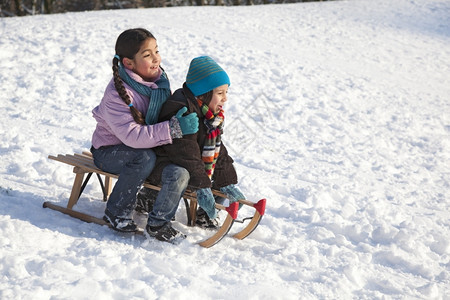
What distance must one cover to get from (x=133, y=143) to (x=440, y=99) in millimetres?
6241

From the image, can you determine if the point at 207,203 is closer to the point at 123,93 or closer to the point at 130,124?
the point at 130,124

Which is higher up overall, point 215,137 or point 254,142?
point 215,137

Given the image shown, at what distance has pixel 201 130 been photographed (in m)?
3.33

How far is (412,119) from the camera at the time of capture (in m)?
7.03

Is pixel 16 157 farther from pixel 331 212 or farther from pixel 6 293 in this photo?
pixel 331 212

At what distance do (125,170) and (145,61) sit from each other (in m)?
0.75

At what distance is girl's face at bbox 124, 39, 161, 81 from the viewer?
332 centimetres

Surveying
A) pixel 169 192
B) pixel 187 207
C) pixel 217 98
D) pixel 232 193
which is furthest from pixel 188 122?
pixel 187 207

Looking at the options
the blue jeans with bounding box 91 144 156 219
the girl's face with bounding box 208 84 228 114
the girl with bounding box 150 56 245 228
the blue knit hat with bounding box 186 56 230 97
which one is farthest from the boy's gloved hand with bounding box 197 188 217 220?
the blue knit hat with bounding box 186 56 230 97

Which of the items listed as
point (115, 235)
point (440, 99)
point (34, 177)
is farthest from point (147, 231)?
point (440, 99)

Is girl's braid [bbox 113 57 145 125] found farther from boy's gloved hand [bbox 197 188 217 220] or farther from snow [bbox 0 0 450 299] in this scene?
snow [bbox 0 0 450 299]

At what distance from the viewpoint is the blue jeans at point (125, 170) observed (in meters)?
3.29

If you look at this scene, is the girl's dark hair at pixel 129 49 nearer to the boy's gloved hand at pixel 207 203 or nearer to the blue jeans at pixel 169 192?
the blue jeans at pixel 169 192

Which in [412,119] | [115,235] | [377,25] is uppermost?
[377,25]
